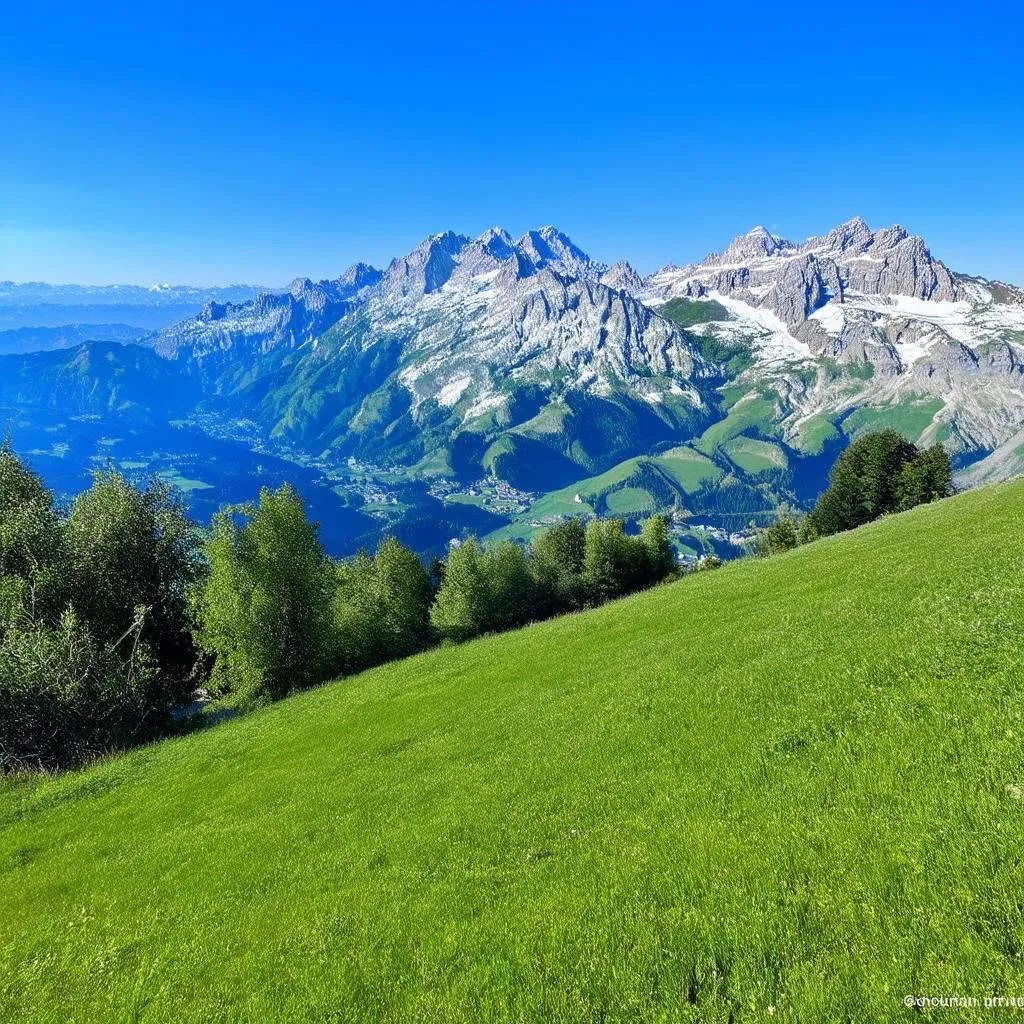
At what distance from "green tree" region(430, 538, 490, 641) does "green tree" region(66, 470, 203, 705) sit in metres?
32.3

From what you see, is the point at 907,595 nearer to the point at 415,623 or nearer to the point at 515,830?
the point at 515,830

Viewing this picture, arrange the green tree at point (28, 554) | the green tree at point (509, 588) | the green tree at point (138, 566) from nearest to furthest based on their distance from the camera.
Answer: the green tree at point (28, 554) < the green tree at point (138, 566) < the green tree at point (509, 588)

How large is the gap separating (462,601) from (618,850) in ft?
225

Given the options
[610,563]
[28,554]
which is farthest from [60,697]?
[610,563]

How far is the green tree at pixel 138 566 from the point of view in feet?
157

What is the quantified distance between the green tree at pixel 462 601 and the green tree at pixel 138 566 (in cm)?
3228

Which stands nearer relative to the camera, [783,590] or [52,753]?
[783,590]

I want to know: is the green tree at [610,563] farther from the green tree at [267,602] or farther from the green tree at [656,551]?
the green tree at [267,602]

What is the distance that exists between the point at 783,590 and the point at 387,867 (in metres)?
25.6

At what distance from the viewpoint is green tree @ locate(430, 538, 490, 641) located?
265 feet

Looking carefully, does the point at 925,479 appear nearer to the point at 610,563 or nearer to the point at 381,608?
the point at 610,563

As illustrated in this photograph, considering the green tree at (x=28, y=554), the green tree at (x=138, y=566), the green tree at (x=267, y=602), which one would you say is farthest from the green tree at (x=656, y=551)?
the green tree at (x=28, y=554)

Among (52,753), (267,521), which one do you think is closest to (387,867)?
(52,753)

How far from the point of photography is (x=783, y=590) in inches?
1275
